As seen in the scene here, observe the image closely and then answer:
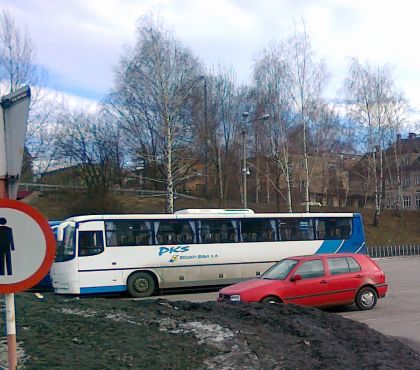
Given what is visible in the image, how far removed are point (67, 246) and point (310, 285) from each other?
850 centimetres

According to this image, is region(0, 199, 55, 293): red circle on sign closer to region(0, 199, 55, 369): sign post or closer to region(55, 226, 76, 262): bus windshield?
region(0, 199, 55, 369): sign post

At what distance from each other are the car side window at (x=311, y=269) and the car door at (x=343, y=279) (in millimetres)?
249

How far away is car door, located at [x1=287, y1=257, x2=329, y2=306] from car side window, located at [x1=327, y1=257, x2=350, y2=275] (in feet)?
0.80

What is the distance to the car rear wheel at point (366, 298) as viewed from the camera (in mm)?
12820

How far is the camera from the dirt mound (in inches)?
220

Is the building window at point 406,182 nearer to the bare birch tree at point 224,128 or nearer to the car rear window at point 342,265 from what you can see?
the bare birch tree at point 224,128

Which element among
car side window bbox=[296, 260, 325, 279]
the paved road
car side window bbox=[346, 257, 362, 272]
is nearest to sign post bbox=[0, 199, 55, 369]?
the paved road

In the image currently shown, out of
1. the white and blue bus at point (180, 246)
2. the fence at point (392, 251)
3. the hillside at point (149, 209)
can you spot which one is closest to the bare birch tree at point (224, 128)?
the hillside at point (149, 209)

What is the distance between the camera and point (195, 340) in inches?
251

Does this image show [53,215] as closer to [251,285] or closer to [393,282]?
[393,282]

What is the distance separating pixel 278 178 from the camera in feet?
156

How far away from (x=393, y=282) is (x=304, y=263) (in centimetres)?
895

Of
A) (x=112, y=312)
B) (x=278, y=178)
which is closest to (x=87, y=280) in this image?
(x=112, y=312)

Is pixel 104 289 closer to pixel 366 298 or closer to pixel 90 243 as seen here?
pixel 90 243
